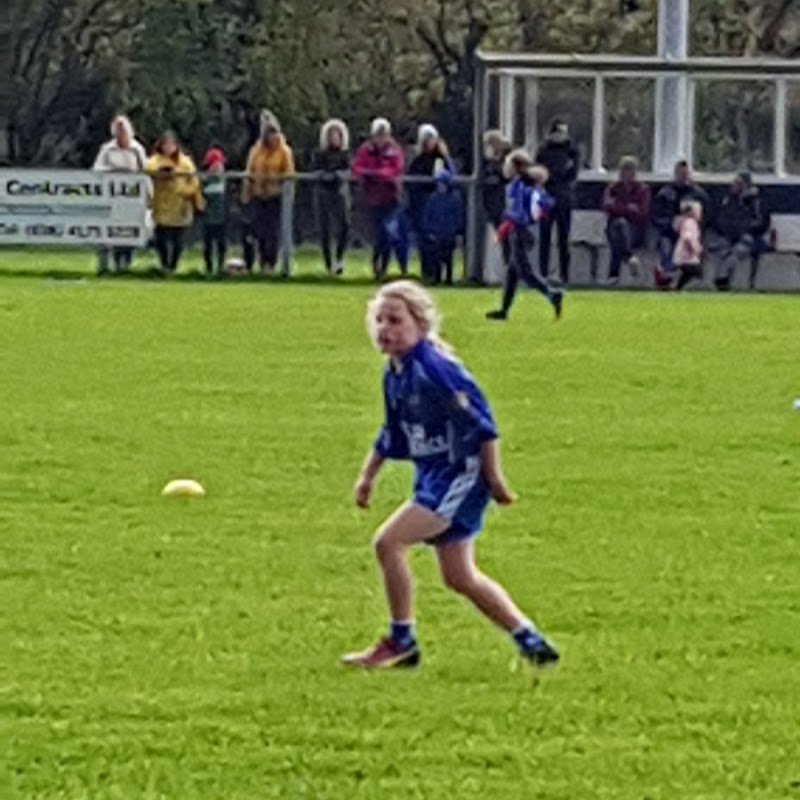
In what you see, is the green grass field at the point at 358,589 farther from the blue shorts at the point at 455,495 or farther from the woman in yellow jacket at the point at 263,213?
the woman in yellow jacket at the point at 263,213

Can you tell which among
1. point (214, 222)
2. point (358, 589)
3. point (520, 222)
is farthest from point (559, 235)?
point (358, 589)

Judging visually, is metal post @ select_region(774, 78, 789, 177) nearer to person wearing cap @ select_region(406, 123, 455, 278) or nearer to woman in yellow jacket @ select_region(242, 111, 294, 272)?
person wearing cap @ select_region(406, 123, 455, 278)

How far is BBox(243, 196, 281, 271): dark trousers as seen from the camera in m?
36.1

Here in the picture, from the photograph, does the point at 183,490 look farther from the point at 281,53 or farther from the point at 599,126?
the point at 281,53

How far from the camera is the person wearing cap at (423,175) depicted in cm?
3547

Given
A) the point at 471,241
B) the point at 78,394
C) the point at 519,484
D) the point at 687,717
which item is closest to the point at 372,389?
the point at 78,394

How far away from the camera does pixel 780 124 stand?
3647 cm

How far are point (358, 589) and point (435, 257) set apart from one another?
2334cm

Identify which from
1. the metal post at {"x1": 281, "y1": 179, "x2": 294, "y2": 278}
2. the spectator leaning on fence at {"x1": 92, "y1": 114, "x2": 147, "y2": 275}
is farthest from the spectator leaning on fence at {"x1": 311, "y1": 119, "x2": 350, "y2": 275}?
the spectator leaning on fence at {"x1": 92, "y1": 114, "x2": 147, "y2": 275}

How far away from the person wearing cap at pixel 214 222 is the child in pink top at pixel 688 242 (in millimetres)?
5316

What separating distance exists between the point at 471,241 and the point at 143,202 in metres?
3.89

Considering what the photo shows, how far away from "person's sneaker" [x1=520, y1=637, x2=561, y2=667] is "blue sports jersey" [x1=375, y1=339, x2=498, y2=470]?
73cm

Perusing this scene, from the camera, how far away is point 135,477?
52.1 ft

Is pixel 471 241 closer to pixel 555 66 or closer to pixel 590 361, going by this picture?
pixel 555 66
